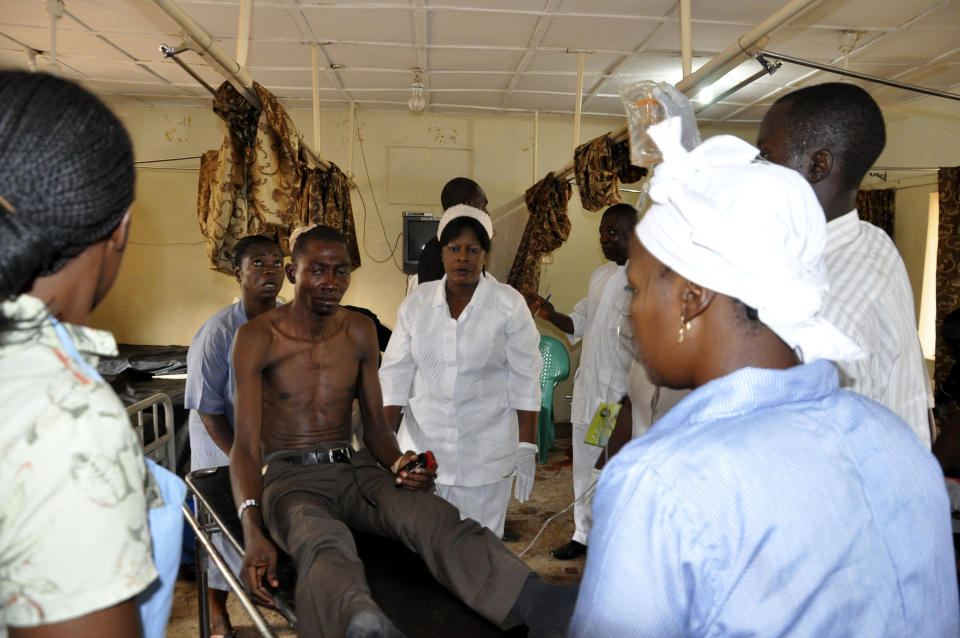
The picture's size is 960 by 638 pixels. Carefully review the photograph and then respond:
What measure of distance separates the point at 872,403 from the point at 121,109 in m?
8.53

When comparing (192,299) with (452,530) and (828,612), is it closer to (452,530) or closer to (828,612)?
(452,530)

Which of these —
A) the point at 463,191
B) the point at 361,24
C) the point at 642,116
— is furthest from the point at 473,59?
the point at 642,116

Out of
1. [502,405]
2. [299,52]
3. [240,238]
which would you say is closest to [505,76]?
[299,52]

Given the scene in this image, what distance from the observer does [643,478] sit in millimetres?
813

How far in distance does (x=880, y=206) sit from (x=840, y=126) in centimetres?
655

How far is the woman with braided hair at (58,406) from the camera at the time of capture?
0.69 metres

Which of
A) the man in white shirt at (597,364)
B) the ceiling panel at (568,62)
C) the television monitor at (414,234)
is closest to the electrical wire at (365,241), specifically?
the television monitor at (414,234)

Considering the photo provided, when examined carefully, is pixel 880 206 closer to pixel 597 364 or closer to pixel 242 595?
pixel 597 364

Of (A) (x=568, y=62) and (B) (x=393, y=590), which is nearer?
(B) (x=393, y=590)

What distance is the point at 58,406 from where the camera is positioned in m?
0.71

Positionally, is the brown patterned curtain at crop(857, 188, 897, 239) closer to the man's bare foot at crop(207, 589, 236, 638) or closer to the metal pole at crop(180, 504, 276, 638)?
the man's bare foot at crop(207, 589, 236, 638)

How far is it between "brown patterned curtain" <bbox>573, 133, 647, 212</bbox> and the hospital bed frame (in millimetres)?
3123

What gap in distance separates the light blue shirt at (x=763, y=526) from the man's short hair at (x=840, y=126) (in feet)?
2.85

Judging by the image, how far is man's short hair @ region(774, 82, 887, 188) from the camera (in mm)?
1531
